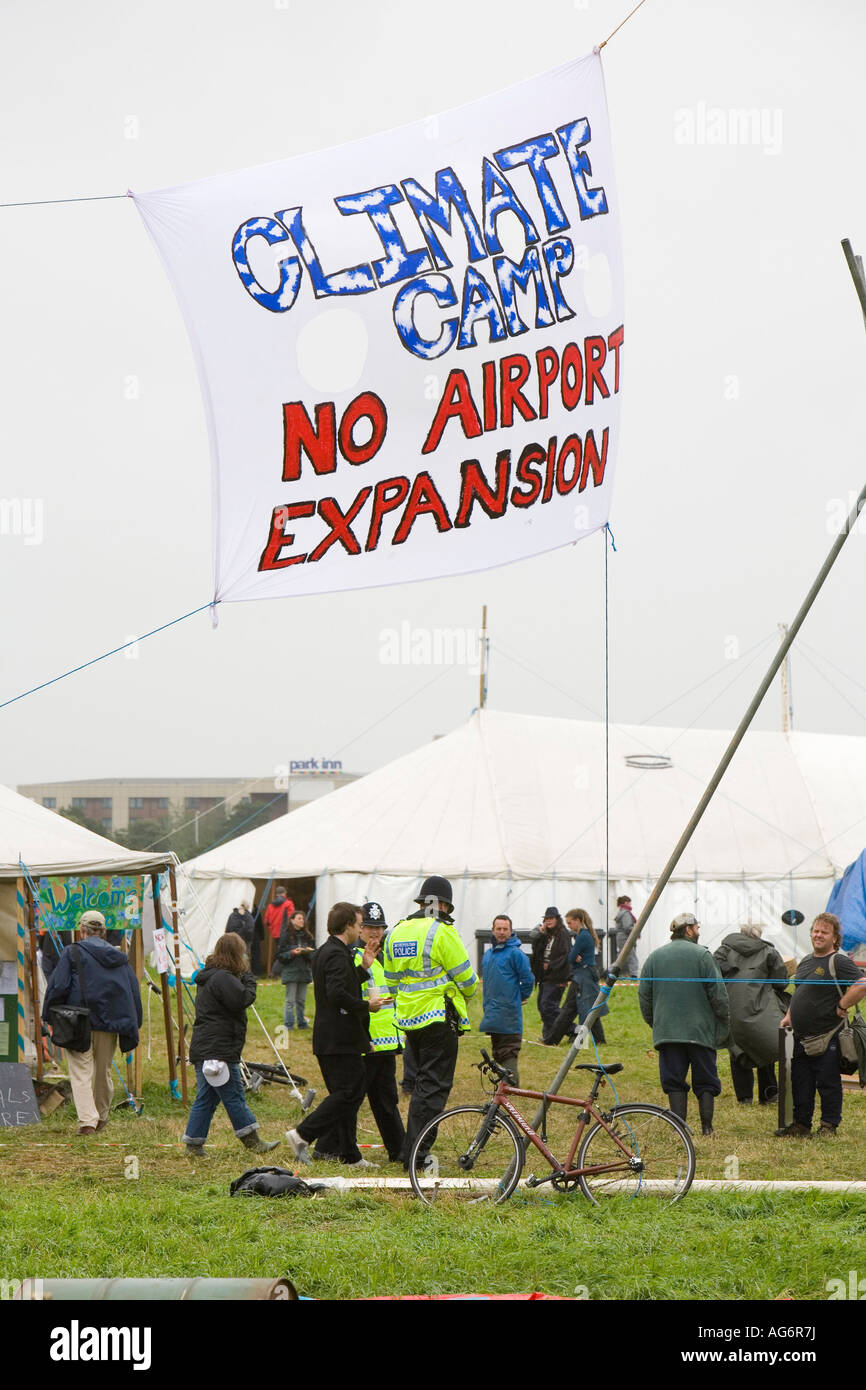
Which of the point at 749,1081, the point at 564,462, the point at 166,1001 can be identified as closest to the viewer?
the point at 564,462

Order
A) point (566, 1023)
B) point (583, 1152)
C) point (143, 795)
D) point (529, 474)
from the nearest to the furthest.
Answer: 1. point (529, 474)
2. point (583, 1152)
3. point (566, 1023)
4. point (143, 795)

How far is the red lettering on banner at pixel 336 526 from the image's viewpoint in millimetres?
6816

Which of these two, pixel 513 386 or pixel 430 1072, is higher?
pixel 513 386

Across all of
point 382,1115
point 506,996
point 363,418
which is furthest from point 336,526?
point 506,996

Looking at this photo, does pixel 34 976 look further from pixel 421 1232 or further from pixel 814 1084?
pixel 421 1232

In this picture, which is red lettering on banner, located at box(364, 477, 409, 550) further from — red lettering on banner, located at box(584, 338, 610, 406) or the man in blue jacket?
the man in blue jacket

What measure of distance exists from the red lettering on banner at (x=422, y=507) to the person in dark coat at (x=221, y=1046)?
371cm

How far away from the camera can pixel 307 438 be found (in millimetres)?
6797

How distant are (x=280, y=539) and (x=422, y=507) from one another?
2.51 feet

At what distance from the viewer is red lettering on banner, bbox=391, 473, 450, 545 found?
23.1ft
